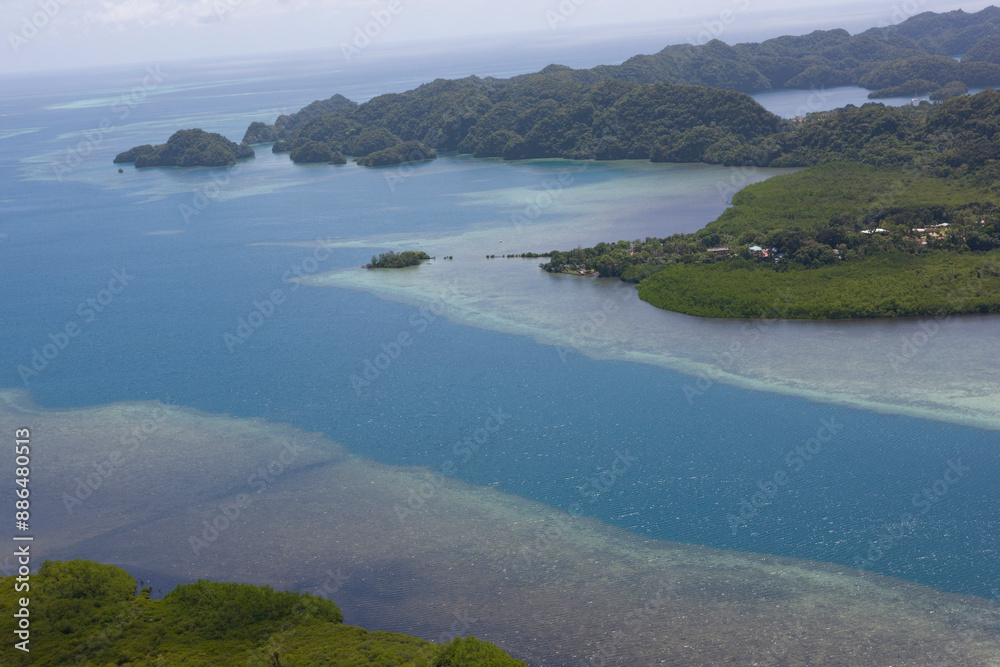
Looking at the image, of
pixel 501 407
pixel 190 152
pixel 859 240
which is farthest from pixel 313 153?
pixel 501 407

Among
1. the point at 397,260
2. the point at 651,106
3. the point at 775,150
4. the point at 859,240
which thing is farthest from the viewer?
the point at 651,106

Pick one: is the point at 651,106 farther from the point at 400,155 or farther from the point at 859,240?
the point at 859,240

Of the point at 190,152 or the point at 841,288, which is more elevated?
the point at 190,152

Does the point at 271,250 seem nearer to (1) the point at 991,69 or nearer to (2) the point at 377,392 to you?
(2) the point at 377,392

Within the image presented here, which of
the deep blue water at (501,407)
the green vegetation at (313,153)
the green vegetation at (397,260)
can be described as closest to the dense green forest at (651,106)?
the green vegetation at (313,153)

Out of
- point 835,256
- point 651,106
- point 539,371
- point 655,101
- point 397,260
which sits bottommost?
point 539,371
